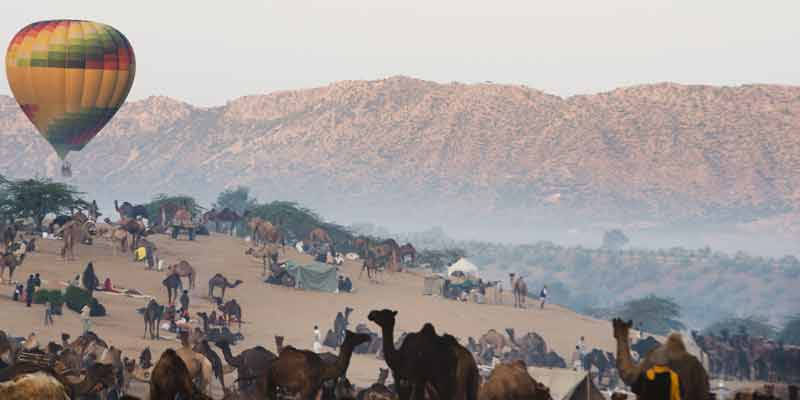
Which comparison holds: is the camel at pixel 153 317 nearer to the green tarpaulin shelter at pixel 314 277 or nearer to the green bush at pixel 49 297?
the green bush at pixel 49 297

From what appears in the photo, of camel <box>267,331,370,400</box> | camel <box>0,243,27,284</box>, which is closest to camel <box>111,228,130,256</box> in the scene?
camel <box>0,243,27,284</box>

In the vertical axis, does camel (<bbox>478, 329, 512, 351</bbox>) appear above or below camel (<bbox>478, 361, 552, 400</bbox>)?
below

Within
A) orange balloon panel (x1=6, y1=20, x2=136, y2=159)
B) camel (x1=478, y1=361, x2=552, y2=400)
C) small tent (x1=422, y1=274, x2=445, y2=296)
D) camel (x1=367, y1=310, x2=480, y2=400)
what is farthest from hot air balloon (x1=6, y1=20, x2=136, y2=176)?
camel (x1=478, y1=361, x2=552, y2=400)

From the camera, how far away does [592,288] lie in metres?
148

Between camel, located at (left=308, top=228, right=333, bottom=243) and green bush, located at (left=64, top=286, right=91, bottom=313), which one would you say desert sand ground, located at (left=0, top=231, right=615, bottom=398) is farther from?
camel, located at (left=308, top=228, right=333, bottom=243)

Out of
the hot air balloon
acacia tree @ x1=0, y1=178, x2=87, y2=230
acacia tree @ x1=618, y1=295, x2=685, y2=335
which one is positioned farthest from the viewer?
acacia tree @ x1=618, y1=295, x2=685, y2=335

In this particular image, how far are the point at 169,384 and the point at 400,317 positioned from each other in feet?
144

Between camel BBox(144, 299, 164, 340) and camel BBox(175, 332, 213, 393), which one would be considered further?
camel BBox(144, 299, 164, 340)

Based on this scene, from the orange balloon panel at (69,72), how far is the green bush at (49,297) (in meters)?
15.4

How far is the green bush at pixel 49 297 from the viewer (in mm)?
45375

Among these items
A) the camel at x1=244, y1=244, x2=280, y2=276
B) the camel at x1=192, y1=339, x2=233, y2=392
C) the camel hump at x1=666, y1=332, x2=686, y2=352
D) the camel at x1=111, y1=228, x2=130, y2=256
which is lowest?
the camel at x1=192, y1=339, x2=233, y2=392

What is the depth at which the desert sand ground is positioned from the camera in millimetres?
44344

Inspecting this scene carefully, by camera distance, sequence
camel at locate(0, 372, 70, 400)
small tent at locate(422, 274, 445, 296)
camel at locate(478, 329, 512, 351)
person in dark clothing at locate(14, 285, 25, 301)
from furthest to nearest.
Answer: small tent at locate(422, 274, 445, 296), camel at locate(478, 329, 512, 351), person in dark clothing at locate(14, 285, 25, 301), camel at locate(0, 372, 70, 400)

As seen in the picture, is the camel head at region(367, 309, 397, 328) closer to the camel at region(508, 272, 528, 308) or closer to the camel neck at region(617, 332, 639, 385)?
the camel neck at region(617, 332, 639, 385)
